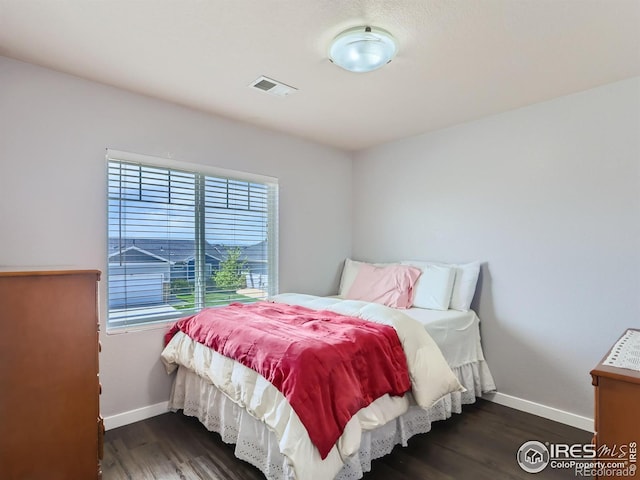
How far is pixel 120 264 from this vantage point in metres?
2.53

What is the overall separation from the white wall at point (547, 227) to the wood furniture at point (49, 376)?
Answer: 109 inches

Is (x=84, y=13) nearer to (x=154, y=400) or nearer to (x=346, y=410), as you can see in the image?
(x=346, y=410)

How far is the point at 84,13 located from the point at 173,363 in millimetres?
2202

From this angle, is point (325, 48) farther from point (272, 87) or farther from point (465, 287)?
point (465, 287)

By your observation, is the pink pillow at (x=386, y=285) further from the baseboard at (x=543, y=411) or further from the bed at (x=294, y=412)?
the baseboard at (x=543, y=411)

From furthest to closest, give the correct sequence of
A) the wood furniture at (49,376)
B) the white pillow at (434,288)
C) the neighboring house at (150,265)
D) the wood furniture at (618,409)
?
the white pillow at (434,288)
the neighboring house at (150,265)
the wood furniture at (49,376)
the wood furniture at (618,409)

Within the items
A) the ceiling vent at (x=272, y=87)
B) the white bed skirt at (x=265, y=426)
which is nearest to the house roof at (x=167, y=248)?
the white bed skirt at (x=265, y=426)

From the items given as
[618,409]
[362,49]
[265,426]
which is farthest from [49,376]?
[618,409]

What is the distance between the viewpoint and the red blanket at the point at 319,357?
1.63 metres

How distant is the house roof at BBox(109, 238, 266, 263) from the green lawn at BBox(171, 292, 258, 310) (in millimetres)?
293

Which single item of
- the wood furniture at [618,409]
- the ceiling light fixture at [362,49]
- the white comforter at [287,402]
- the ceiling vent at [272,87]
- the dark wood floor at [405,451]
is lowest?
the dark wood floor at [405,451]

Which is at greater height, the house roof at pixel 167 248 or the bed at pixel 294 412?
the house roof at pixel 167 248

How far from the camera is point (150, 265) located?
2672 mm

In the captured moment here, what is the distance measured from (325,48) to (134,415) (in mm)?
2719
